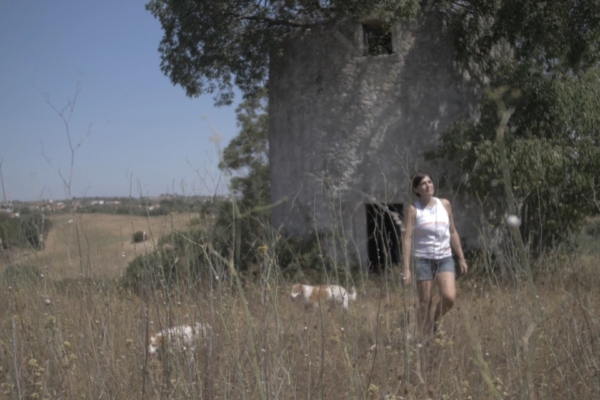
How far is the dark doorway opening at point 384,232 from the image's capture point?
2299mm

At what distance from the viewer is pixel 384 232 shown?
4926 mm

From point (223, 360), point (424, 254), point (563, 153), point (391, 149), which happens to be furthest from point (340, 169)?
point (223, 360)

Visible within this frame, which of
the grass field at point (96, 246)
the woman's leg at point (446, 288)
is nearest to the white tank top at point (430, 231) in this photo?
the woman's leg at point (446, 288)

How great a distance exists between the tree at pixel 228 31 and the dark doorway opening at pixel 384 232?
9.14ft

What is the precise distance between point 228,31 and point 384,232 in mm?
5355

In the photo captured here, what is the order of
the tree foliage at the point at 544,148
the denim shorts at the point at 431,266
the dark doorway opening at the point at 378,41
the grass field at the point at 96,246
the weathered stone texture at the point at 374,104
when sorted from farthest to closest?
the dark doorway opening at the point at 378,41, the weathered stone texture at the point at 374,104, the tree foliage at the point at 544,148, the denim shorts at the point at 431,266, the grass field at the point at 96,246

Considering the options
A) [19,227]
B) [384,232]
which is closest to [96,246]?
[19,227]

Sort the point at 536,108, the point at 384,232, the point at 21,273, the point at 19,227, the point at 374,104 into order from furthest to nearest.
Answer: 1. the point at 374,104
2. the point at 536,108
3. the point at 384,232
4. the point at 21,273
5. the point at 19,227

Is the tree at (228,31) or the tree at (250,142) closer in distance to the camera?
the tree at (228,31)

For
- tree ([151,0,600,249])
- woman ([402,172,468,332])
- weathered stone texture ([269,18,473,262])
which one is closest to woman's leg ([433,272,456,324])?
woman ([402,172,468,332])

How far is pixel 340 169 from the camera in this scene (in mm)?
9203

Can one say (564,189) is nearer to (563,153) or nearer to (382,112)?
(563,153)

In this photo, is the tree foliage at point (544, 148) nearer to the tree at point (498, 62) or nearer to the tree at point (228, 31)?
the tree at point (498, 62)

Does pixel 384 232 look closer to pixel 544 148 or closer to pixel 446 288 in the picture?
pixel 446 288
